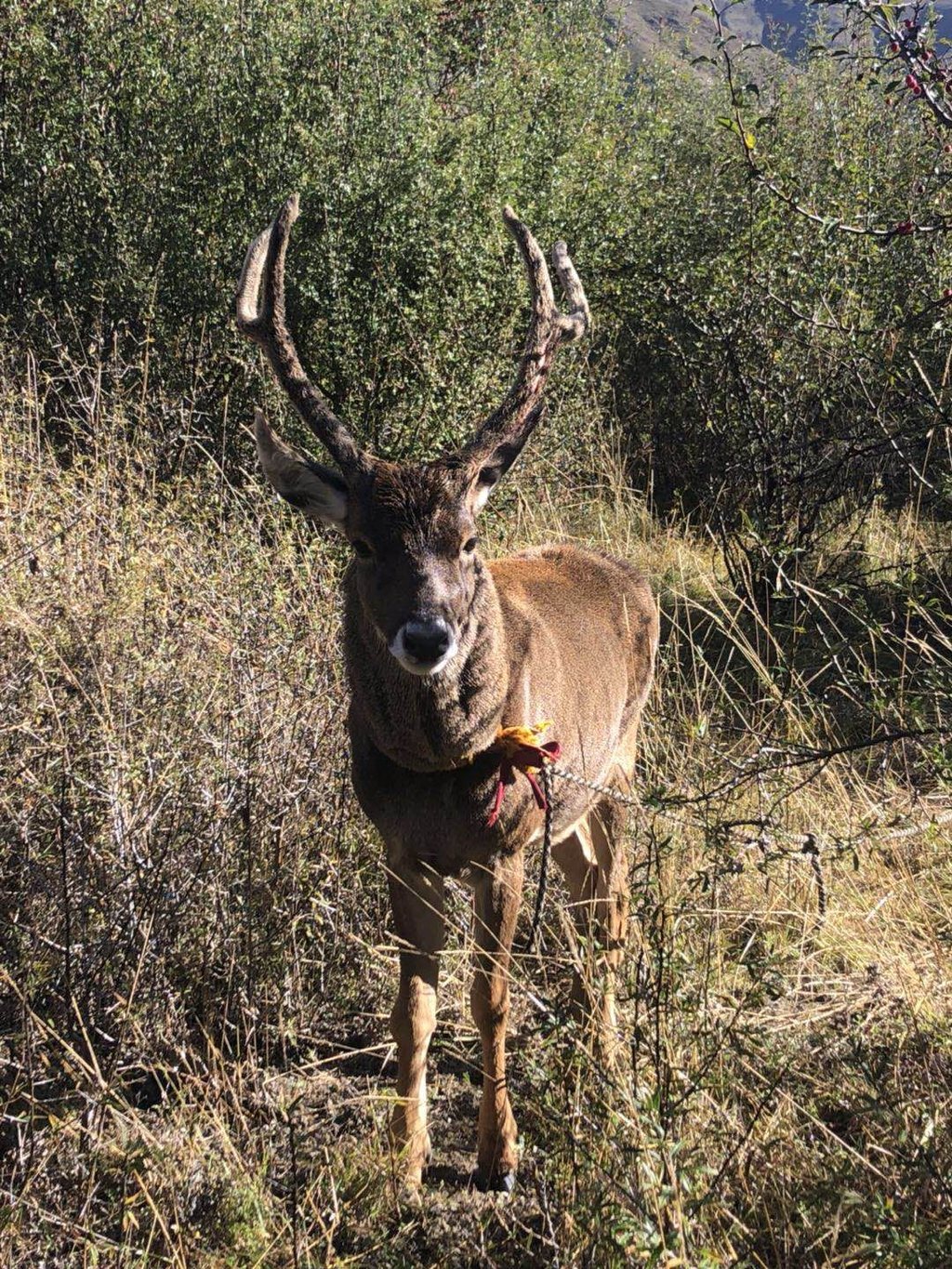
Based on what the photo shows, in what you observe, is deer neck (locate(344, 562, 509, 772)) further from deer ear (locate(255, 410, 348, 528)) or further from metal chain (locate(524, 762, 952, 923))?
deer ear (locate(255, 410, 348, 528))

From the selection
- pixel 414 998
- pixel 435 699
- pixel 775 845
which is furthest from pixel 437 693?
pixel 775 845

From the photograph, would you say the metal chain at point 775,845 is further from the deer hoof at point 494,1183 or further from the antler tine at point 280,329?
the antler tine at point 280,329

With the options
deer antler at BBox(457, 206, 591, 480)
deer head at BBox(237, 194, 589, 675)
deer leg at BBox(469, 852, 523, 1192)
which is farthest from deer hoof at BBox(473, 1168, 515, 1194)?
deer antler at BBox(457, 206, 591, 480)

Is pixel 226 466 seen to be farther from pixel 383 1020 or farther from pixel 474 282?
pixel 383 1020

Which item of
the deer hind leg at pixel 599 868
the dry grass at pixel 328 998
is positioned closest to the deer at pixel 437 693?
the dry grass at pixel 328 998

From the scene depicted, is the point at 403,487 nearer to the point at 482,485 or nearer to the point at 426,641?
the point at 482,485

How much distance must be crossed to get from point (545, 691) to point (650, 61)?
2017cm

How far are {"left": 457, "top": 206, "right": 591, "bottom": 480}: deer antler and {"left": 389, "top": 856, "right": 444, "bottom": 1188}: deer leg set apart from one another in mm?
1425

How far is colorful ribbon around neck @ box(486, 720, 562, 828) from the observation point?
405cm

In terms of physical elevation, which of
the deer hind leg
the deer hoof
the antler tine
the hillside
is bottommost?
the deer hoof

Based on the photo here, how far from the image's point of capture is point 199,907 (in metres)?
4.54

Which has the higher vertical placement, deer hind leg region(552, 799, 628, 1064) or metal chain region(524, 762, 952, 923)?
metal chain region(524, 762, 952, 923)

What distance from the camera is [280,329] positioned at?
4516 mm

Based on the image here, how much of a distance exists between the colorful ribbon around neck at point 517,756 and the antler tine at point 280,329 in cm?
105
